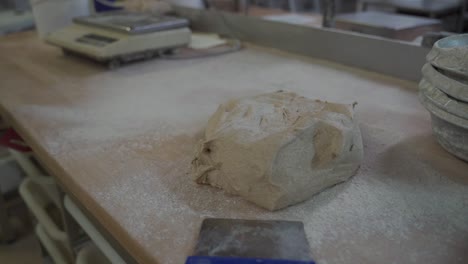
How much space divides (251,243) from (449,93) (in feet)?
1.40

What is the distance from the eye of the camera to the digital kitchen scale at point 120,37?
125 cm

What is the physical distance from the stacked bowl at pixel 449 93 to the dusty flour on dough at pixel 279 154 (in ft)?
0.50

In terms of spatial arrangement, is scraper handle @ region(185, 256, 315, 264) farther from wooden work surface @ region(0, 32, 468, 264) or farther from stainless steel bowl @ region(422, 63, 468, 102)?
stainless steel bowl @ region(422, 63, 468, 102)

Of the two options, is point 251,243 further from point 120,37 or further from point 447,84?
point 120,37

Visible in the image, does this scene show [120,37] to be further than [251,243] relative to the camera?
Yes

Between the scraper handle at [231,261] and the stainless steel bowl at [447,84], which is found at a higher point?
the stainless steel bowl at [447,84]

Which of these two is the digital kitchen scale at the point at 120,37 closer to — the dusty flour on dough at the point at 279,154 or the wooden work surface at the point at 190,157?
the wooden work surface at the point at 190,157

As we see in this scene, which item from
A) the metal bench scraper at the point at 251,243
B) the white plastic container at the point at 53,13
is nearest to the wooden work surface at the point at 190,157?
the metal bench scraper at the point at 251,243

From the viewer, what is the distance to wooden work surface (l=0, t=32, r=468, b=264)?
51 cm

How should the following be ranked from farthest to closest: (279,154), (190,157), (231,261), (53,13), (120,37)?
1. (53,13)
2. (120,37)
3. (190,157)
4. (279,154)
5. (231,261)

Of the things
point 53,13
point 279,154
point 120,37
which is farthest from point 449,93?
point 53,13

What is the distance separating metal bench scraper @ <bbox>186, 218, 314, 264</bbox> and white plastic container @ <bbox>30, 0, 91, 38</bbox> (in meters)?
1.38

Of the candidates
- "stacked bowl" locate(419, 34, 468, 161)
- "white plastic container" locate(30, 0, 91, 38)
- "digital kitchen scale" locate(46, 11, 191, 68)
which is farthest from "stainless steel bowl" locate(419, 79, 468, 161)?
"white plastic container" locate(30, 0, 91, 38)

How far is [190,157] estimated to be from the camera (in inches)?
28.0
